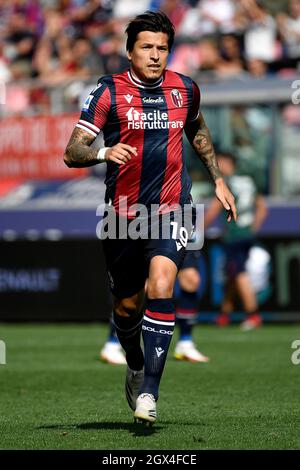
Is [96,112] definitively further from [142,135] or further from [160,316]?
[160,316]

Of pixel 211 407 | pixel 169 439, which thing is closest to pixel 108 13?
pixel 211 407

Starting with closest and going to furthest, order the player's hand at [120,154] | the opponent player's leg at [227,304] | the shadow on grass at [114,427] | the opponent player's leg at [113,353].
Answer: the player's hand at [120,154] < the shadow on grass at [114,427] < the opponent player's leg at [113,353] < the opponent player's leg at [227,304]

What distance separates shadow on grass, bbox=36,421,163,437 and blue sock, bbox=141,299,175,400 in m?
0.36

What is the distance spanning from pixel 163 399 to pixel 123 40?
467 inches

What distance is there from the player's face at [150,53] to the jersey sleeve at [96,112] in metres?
0.27

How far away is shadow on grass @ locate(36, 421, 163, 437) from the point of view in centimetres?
700

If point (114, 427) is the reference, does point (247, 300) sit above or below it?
below

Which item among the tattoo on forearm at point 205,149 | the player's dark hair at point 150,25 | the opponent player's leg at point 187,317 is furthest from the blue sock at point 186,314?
the player's dark hair at point 150,25

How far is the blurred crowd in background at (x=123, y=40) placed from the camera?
744 inches

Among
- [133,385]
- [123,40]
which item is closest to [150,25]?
[133,385]

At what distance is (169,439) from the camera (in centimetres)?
660

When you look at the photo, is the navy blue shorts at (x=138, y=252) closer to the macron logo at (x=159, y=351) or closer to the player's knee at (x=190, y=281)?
the macron logo at (x=159, y=351)

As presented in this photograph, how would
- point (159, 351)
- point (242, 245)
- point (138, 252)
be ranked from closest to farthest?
point (159, 351)
point (138, 252)
point (242, 245)

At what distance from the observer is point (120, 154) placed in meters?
6.55
